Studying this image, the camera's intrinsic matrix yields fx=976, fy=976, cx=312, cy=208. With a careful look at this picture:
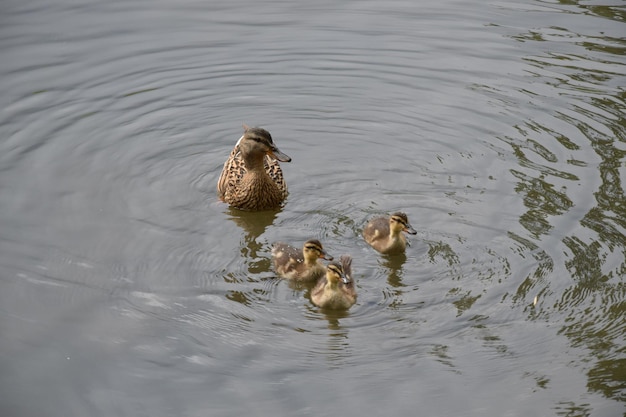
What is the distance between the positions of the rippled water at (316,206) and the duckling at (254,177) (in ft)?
0.57

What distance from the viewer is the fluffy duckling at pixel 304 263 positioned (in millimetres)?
7219

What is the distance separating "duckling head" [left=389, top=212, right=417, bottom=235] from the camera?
746cm

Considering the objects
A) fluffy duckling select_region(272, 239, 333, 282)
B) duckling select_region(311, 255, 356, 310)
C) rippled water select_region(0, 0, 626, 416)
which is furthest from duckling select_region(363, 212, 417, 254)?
duckling select_region(311, 255, 356, 310)

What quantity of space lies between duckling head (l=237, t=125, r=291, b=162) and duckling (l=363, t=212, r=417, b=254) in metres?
1.29

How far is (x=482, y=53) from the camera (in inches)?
449

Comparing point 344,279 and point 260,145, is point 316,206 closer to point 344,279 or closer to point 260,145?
point 260,145

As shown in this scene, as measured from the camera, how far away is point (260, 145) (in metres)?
8.65

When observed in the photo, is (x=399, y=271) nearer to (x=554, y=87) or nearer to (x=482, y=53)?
(x=554, y=87)

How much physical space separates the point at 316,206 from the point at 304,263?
1.20 metres

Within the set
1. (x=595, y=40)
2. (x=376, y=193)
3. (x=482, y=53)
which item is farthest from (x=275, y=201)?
(x=595, y=40)

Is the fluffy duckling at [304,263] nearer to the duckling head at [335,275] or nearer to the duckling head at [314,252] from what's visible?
the duckling head at [314,252]

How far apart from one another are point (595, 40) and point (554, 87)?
153cm

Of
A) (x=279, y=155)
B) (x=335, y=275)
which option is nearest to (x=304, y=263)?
(x=335, y=275)

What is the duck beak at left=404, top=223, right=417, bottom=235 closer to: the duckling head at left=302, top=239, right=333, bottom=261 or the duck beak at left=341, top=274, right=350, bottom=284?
the duckling head at left=302, top=239, right=333, bottom=261
